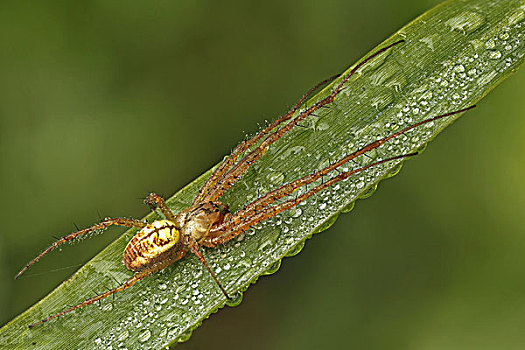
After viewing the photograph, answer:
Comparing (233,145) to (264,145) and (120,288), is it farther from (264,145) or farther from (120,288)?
(120,288)

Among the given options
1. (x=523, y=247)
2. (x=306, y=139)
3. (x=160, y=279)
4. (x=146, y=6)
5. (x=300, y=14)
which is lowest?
(x=523, y=247)

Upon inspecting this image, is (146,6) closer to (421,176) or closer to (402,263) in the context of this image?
(421,176)

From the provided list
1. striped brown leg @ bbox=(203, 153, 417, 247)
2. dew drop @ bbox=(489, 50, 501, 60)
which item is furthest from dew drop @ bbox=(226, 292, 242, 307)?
dew drop @ bbox=(489, 50, 501, 60)

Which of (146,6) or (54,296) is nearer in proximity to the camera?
(54,296)

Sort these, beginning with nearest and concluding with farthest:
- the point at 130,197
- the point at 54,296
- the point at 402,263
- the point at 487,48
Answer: the point at 487,48 → the point at 54,296 → the point at 402,263 → the point at 130,197

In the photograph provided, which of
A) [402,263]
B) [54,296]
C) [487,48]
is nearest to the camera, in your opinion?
[487,48]

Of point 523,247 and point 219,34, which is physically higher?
point 219,34

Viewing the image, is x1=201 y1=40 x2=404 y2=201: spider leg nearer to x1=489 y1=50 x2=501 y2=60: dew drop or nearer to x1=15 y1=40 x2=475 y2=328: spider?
x1=15 y1=40 x2=475 y2=328: spider

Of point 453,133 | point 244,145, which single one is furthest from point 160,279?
point 453,133
